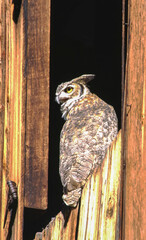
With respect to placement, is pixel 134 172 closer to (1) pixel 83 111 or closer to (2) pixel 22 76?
(2) pixel 22 76

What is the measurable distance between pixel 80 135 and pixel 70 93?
0.77m

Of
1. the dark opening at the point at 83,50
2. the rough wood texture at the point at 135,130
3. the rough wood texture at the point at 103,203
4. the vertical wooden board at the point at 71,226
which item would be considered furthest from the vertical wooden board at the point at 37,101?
the dark opening at the point at 83,50

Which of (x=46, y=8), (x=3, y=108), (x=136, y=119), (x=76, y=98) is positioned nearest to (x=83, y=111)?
(x=76, y=98)

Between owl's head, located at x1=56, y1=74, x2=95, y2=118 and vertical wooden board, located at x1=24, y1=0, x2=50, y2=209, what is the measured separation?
1414mm

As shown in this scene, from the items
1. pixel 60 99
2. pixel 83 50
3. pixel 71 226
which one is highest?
pixel 83 50

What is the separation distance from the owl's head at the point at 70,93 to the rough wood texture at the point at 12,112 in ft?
3.92

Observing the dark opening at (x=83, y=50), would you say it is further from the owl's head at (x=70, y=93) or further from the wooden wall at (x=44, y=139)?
the wooden wall at (x=44, y=139)

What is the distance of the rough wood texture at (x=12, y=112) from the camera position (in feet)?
7.93

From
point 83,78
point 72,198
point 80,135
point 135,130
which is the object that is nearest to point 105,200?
point 135,130

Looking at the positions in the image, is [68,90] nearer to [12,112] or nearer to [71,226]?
[12,112]

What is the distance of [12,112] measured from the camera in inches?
102

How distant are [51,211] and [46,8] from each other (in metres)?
2.51

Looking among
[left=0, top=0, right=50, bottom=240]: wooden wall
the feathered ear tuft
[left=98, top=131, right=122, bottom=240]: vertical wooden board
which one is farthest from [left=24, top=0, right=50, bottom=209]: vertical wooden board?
the feathered ear tuft

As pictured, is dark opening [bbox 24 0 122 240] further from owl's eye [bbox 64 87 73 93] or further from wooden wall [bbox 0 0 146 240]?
wooden wall [bbox 0 0 146 240]
